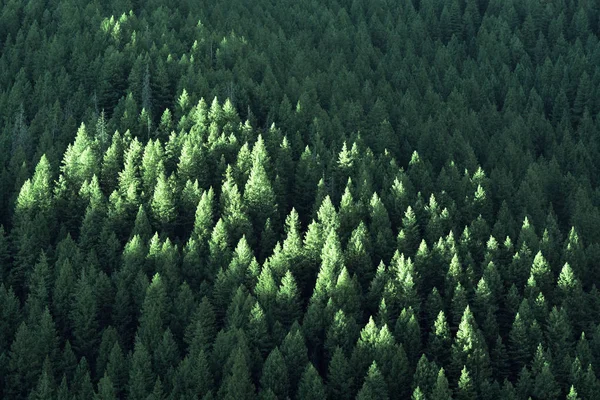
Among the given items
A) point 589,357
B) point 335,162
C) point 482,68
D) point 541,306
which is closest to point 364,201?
point 335,162

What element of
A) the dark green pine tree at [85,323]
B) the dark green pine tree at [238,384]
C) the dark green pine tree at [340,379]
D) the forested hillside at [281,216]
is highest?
the forested hillside at [281,216]

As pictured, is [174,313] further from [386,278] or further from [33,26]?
[33,26]

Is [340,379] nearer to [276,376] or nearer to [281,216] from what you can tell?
[276,376]

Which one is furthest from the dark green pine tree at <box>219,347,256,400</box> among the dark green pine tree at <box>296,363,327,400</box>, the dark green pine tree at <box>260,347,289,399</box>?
the dark green pine tree at <box>296,363,327,400</box>

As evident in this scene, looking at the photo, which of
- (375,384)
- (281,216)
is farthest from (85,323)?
(375,384)

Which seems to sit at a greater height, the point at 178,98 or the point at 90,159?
the point at 178,98

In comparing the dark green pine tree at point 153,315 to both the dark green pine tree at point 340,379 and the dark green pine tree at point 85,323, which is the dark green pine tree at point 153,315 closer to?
the dark green pine tree at point 85,323

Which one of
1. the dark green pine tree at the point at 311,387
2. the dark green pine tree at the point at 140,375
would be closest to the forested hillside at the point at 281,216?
the dark green pine tree at the point at 140,375

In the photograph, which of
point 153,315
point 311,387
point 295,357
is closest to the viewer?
point 311,387
